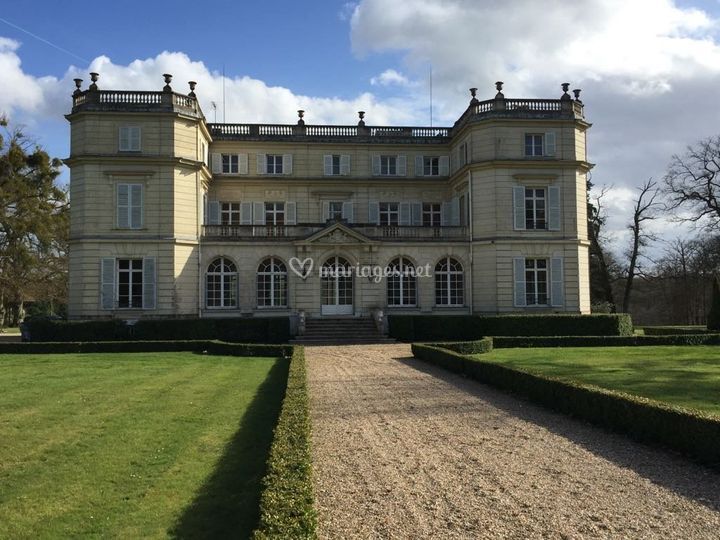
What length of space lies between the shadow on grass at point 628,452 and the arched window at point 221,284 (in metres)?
19.3

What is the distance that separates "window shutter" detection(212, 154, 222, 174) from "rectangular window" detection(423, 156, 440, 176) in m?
11.3

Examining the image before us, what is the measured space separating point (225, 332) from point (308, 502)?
22636 millimetres

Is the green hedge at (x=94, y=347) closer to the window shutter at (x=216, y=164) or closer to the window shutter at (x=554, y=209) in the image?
the window shutter at (x=216, y=164)

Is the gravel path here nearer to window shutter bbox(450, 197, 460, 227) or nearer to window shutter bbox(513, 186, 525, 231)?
window shutter bbox(513, 186, 525, 231)

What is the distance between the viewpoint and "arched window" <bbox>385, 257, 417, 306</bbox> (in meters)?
31.2

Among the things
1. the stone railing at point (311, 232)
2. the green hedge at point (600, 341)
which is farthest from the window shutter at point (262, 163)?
the green hedge at point (600, 341)

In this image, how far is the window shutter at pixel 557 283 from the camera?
30.0m

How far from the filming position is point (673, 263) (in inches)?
2222

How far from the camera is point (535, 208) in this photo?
3048 centimetres

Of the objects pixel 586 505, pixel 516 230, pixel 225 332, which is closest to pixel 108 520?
pixel 586 505

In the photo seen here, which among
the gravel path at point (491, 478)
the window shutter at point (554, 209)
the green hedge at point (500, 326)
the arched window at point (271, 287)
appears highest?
the window shutter at point (554, 209)

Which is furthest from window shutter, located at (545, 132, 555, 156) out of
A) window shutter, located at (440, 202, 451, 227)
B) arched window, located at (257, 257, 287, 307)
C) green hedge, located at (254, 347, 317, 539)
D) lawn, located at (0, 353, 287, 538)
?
green hedge, located at (254, 347, 317, 539)

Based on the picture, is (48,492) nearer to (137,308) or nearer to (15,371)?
(15,371)

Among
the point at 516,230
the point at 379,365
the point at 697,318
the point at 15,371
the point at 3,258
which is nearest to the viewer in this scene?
the point at 15,371
